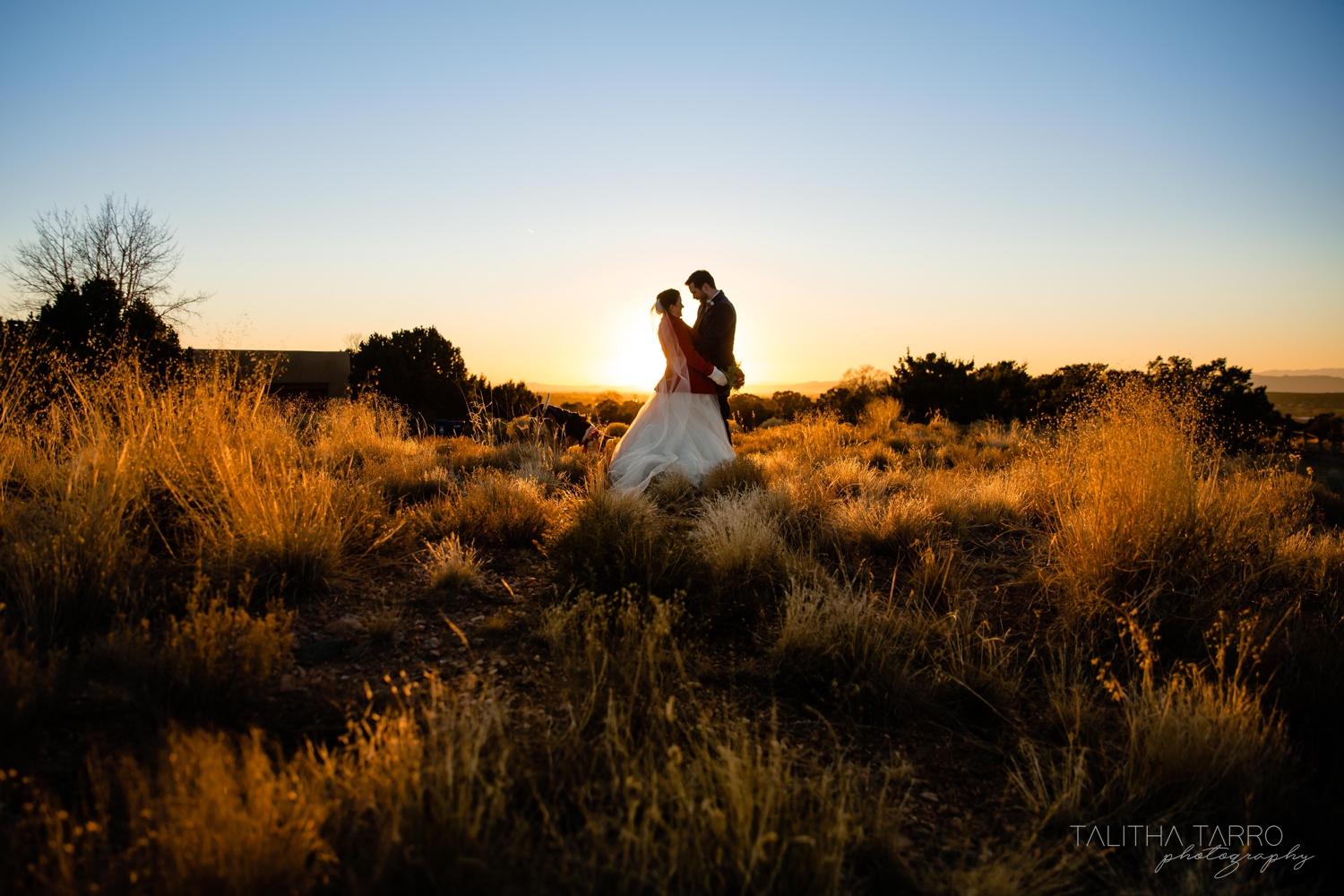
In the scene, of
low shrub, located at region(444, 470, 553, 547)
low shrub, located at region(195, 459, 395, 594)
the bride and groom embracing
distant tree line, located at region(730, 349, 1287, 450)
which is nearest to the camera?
low shrub, located at region(195, 459, 395, 594)

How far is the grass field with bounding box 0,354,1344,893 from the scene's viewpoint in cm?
165

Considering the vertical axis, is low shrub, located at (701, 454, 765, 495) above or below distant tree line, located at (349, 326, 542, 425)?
below

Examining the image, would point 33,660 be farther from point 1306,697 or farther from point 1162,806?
point 1306,697

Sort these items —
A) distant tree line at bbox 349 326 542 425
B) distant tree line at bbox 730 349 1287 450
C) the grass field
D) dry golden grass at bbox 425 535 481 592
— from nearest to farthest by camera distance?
the grass field, dry golden grass at bbox 425 535 481 592, distant tree line at bbox 730 349 1287 450, distant tree line at bbox 349 326 542 425

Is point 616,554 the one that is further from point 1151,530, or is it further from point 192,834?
point 1151,530

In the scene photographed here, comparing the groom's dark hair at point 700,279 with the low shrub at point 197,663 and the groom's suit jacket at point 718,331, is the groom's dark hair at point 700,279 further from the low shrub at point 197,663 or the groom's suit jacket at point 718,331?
the low shrub at point 197,663

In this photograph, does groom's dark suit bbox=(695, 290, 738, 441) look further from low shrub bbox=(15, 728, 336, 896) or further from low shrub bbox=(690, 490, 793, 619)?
low shrub bbox=(15, 728, 336, 896)

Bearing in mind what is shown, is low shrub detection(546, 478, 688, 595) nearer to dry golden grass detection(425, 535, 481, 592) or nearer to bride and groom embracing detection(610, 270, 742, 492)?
dry golden grass detection(425, 535, 481, 592)

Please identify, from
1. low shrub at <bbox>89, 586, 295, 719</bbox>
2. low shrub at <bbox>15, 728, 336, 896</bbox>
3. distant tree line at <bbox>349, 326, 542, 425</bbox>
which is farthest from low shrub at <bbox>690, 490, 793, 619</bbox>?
distant tree line at <bbox>349, 326, 542, 425</bbox>

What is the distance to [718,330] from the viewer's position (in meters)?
7.15

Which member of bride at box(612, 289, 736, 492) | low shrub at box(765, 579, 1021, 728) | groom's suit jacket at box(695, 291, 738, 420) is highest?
groom's suit jacket at box(695, 291, 738, 420)

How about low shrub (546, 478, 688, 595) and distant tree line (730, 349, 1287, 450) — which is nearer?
low shrub (546, 478, 688, 595)

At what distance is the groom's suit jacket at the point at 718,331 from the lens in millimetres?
7141

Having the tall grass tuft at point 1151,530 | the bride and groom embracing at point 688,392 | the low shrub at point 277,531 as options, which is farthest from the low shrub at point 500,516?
the tall grass tuft at point 1151,530
